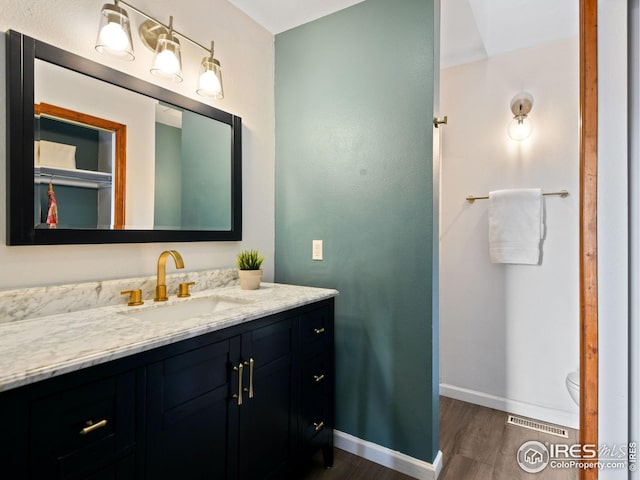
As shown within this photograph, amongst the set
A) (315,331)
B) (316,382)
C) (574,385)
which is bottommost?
(574,385)

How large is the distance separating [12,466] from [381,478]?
5.09 feet

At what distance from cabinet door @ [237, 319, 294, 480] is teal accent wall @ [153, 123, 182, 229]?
723 millimetres

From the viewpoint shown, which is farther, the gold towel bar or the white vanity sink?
the gold towel bar

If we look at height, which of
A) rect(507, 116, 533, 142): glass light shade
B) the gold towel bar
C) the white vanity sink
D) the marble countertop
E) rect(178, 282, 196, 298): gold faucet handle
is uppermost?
rect(507, 116, 533, 142): glass light shade

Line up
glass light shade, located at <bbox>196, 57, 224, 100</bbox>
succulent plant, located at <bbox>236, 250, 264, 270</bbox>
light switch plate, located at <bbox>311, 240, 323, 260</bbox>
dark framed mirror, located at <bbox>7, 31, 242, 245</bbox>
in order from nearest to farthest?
1. dark framed mirror, located at <bbox>7, 31, 242, 245</bbox>
2. glass light shade, located at <bbox>196, 57, 224, 100</bbox>
3. succulent plant, located at <bbox>236, 250, 264, 270</bbox>
4. light switch plate, located at <bbox>311, 240, 323, 260</bbox>

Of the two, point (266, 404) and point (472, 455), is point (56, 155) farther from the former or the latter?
point (472, 455)

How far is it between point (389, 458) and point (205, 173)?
178cm

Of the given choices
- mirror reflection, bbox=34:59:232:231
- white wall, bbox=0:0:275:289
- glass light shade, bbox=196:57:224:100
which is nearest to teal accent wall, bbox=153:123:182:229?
mirror reflection, bbox=34:59:232:231

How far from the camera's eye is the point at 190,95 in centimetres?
173

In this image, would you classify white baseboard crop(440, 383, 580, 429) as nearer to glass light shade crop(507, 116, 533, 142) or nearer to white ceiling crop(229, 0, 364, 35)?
glass light shade crop(507, 116, 533, 142)

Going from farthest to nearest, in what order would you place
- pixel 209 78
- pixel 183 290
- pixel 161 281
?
1. pixel 209 78
2. pixel 183 290
3. pixel 161 281

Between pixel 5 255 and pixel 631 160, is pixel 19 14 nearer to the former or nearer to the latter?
pixel 5 255

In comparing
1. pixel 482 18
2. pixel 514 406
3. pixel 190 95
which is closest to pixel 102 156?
pixel 190 95

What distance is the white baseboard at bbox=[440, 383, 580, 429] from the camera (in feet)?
7.16
